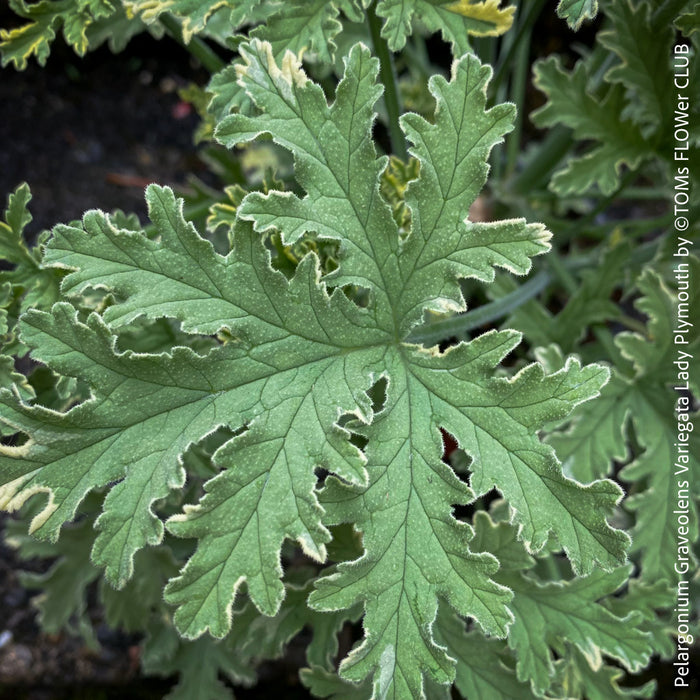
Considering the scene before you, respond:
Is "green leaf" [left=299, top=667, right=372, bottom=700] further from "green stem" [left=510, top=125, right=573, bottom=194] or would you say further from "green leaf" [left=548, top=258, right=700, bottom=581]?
"green stem" [left=510, top=125, right=573, bottom=194]

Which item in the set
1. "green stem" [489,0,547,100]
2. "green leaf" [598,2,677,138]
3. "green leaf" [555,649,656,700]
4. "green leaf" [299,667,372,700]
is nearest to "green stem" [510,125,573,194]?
"green stem" [489,0,547,100]

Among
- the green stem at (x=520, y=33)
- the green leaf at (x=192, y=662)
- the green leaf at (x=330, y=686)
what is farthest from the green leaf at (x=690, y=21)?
the green leaf at (x=192, y=662)

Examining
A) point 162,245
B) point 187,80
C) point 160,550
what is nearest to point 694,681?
point 160,550

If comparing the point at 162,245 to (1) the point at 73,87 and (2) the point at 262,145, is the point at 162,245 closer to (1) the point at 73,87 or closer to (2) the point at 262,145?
(2) the point at 262,145

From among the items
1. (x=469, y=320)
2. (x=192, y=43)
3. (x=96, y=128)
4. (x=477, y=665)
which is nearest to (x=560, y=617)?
(x=477, y=665)

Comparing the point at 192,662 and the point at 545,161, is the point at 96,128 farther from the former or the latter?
the point at 192,662

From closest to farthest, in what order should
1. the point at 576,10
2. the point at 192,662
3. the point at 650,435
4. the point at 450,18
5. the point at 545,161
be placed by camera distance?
the point at 576,10
the point at 450,18
the point at 650,435
the point at 192,662
the point at 545,161
